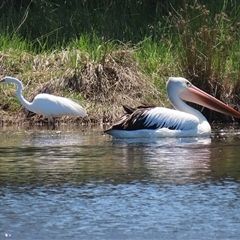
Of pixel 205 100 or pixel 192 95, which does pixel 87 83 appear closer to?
pixel 192 95

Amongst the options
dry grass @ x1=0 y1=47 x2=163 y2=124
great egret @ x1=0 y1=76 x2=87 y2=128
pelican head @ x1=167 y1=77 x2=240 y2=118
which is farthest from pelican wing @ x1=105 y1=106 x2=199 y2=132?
dry grass @ x1=0 y1=47 x2=163 y2=124

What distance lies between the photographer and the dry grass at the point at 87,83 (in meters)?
15.0

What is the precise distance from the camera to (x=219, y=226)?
22.8 ft

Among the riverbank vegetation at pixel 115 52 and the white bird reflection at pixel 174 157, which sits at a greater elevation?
the riverbank vegetation at pixel 115 52

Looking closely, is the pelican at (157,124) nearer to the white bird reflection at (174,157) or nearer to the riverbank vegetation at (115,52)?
the white bird reflection at (174,157)

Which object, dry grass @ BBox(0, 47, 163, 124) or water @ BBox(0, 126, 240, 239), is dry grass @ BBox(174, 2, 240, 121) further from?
water @ BBox(0, 126, 240, 239)

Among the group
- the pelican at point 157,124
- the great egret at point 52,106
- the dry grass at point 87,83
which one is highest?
the dry grass at point 87,83

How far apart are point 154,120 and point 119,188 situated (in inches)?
155

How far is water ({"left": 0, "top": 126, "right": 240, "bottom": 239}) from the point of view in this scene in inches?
272

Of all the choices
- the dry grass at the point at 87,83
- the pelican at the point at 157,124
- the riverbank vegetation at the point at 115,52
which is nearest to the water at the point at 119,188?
the pelican at the point at 157,124

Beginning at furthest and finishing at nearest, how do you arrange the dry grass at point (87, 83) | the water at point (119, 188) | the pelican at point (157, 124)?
the dry grass at point (87, 83) < the pelican at point (157, 124) < the water at point (119, 188)

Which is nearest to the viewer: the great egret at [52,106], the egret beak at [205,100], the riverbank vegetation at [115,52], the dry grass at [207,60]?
the egret beak at [205,100]

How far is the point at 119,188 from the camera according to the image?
8.42m

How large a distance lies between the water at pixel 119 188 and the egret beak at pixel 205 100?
0.99 meters
